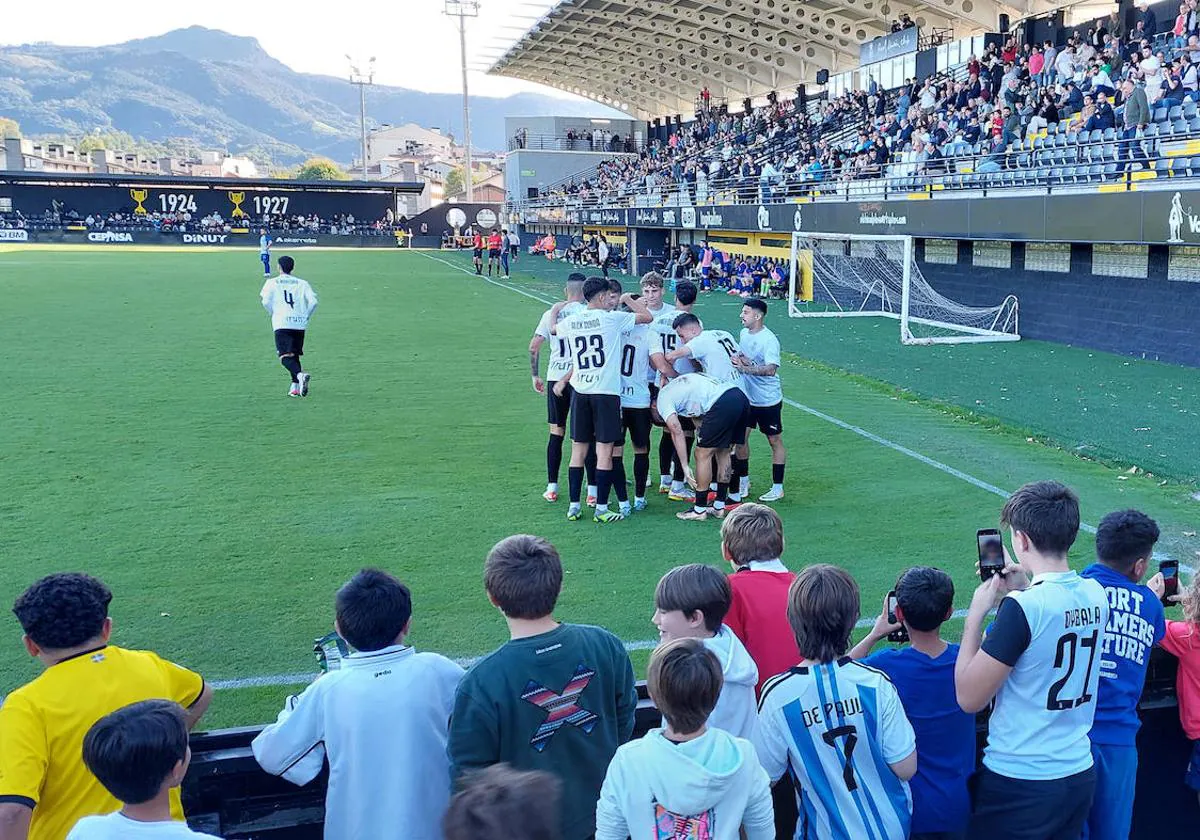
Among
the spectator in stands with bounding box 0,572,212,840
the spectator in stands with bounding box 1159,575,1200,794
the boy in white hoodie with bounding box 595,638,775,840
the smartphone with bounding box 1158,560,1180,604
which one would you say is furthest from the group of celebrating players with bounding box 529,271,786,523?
the boy in white hoodie with bounding box 595,638,775,840

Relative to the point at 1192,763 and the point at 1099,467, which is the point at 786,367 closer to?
the point at 1099,467

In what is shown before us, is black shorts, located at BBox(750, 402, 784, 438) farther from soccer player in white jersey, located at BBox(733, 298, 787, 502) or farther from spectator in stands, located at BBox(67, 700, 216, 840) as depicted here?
spectator in stands, located at BBox(67, 700, 216, 840)

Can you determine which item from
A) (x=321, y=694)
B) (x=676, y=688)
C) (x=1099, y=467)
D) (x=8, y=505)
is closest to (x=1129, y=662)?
(x=676, y=688)

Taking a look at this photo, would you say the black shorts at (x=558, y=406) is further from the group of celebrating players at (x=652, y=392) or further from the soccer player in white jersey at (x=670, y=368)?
the soccer player in white jersey at (x=670, y=368)

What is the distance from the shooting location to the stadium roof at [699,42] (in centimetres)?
3709

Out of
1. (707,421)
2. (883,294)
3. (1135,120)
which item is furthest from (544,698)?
(883,294)

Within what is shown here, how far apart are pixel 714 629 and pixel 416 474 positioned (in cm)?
660

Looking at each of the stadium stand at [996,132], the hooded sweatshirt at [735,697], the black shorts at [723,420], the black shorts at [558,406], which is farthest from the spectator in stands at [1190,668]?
the stadium stand at [996,132]

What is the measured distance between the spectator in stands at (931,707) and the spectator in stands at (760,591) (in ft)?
1.67

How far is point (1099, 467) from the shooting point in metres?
9.90

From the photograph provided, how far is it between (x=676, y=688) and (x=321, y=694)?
3.71ft

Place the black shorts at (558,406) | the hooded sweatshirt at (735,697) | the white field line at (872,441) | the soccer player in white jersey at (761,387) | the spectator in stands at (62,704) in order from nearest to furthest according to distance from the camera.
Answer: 1. the spectator in stands at (62,704)
2. the hooded sweatshirt at (735,697)
3. the white field line at (872,441)
4. the black shorts at (558,406)
5. the soccer player in white jersey at (761,387)

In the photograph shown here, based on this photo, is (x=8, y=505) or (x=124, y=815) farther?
(x=8, y=505)

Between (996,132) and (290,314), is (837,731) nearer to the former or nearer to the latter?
(290,314)
